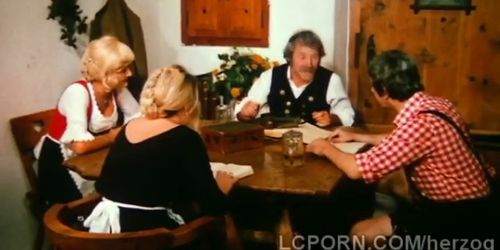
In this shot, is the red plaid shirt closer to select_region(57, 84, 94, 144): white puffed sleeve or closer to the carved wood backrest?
select_region(57, 84, 94, 144): white puffed sleeve

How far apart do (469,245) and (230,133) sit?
94 cm

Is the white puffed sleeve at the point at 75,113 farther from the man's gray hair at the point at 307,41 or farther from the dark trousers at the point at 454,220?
the dark trousers at the point at 454,220

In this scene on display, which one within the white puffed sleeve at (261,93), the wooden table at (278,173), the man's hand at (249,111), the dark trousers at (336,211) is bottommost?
the dark trousers at (336,211)

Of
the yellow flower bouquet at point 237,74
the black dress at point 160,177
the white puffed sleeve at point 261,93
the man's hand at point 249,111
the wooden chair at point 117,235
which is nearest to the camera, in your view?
the wooden chair at point 117,235

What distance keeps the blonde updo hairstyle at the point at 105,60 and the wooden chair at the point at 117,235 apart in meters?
0.75

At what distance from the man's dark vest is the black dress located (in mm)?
1331

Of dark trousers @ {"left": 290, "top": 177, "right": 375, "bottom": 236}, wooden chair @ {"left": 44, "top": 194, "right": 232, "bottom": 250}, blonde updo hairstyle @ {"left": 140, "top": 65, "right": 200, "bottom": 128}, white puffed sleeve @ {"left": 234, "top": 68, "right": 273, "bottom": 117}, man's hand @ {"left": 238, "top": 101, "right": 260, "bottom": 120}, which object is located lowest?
dark trousers @ {"left": 290, "top": 177, "right": 375, "bottom": 236}

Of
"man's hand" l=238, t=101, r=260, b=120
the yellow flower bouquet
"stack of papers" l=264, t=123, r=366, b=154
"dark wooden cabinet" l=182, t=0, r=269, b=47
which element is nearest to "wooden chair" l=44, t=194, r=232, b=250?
"stack of papers" l=264, t=123, r=366, b=154

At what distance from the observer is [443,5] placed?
10.9 ft

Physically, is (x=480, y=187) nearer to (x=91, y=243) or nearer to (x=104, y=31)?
(x=91, y=243)

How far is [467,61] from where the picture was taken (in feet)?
11.1

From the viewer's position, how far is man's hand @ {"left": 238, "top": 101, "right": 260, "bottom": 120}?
3077mm

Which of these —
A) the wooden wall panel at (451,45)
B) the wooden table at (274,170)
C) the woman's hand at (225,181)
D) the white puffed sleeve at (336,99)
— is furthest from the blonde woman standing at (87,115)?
the wooden wall panel at (451,45)

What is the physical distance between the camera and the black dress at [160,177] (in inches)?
72.1
